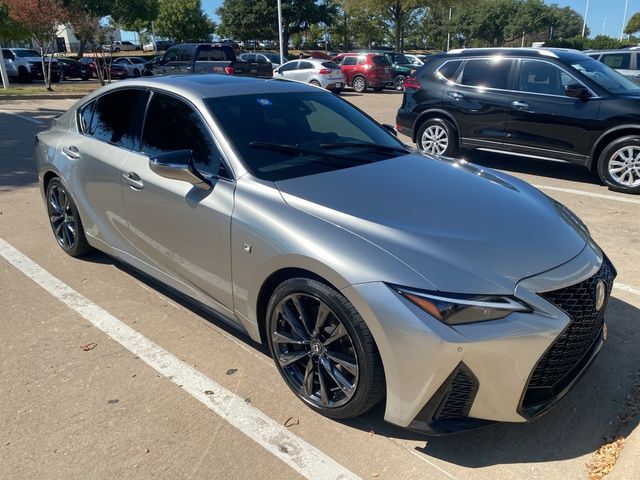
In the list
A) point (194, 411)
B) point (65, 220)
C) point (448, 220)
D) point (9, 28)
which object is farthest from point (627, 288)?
point (9, 28)

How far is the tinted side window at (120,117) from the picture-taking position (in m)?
3.90

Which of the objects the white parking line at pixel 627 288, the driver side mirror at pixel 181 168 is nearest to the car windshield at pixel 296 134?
the driver side mirror at pixel 181 168

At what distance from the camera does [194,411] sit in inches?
115

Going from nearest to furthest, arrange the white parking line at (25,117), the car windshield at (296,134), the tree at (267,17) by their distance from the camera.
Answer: the car windshield at (296,134) → the white parking line at (25,117) → the tree at (267,17)

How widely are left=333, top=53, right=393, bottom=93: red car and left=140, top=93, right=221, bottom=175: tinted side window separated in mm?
20790

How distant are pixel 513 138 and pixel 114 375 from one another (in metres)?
6.60

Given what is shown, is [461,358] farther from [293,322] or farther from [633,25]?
[633,25]

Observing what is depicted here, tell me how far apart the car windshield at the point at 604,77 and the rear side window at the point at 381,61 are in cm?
1644

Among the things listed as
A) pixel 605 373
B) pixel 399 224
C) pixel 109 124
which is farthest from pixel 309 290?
pixel 109 124

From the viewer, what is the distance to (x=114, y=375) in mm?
3229

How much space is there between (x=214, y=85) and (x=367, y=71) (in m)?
20.8

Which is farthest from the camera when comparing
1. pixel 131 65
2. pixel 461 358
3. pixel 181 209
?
pixel 131 65

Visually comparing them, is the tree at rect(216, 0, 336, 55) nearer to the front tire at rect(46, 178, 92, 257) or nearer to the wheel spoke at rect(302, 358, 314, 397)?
the front tire at rect(46, 178, 92, 257)

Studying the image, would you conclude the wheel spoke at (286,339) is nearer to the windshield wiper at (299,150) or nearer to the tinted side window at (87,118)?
the windshield wiper at (299,150)
